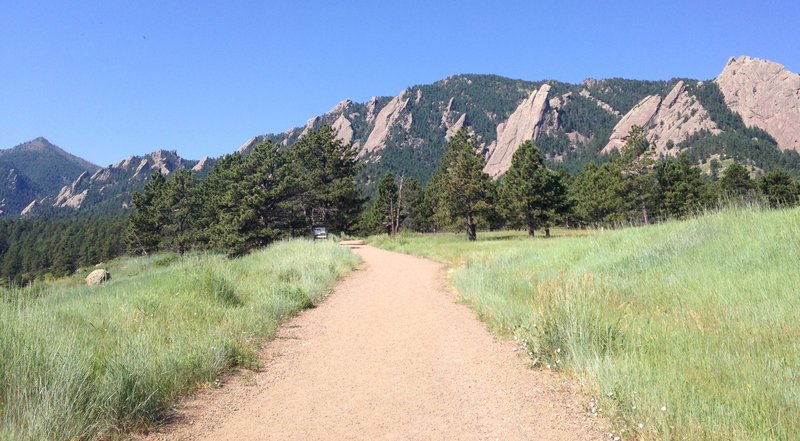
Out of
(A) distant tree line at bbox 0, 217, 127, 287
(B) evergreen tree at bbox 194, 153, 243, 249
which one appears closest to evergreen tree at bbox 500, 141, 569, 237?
(B) evergreen tree at bbox 194, 153, 243, 249

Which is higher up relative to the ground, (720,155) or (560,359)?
(720,155)

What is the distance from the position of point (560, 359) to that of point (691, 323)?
1611 mm

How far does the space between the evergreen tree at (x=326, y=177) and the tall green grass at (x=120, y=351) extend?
37.3 meters

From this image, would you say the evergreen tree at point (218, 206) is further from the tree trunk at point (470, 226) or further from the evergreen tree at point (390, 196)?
the tree trunk at point (470, 226)

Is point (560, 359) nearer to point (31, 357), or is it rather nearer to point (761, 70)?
point (31, 357)

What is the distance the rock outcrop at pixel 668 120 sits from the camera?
169 m

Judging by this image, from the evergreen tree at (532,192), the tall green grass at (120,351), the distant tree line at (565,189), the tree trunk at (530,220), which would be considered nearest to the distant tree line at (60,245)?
the distant tree line at (565,189)

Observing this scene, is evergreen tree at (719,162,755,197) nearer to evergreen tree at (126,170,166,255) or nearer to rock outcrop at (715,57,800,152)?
evergreen tree at (126,170,166,255)

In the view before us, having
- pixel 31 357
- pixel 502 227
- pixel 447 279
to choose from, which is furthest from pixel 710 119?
pixel 31 357

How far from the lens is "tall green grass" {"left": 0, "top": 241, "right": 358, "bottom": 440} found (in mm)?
3510

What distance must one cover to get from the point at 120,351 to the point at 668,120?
692 ft

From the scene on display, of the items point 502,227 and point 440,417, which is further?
point 502,227

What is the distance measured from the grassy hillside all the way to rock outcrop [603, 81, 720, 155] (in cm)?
17368

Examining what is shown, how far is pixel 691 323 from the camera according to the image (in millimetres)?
5441
